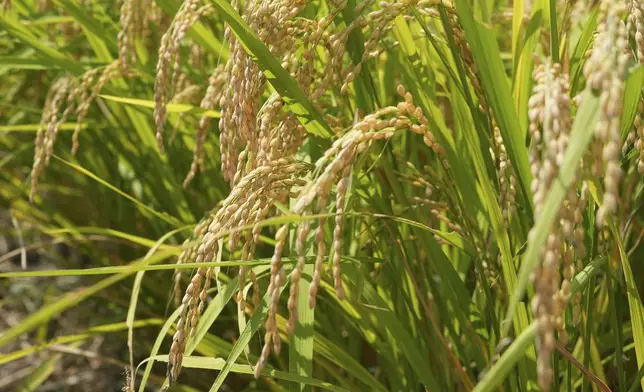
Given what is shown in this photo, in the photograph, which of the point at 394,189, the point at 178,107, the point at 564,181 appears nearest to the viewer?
the point at 564,181

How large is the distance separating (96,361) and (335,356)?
1.83 meters

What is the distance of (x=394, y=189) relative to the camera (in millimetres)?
1536

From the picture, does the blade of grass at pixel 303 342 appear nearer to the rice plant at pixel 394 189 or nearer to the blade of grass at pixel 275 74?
the rice plant at pixel 394 189

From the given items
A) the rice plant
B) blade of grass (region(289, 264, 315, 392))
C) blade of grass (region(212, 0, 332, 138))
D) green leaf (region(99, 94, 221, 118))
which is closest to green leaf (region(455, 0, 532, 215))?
the rice plant

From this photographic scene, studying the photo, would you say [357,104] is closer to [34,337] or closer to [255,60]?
[255,60]

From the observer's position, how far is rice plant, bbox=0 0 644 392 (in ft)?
3.18

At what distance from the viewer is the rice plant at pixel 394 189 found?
0.97 m

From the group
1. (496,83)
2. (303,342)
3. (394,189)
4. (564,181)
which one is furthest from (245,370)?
(564,181)

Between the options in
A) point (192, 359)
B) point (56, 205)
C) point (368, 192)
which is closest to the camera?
point (192, 359)

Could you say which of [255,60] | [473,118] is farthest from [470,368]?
[255,60]

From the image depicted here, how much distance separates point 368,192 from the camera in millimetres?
1598

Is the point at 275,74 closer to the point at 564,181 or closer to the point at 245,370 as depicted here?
the point at 245,370

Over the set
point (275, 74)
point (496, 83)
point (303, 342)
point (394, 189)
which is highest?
point (275, 74)

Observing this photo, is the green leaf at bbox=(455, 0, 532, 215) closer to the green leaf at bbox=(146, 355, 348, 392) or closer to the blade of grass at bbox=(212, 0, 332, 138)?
the blade of grass at bbox=(212, 0, 332, 138)
